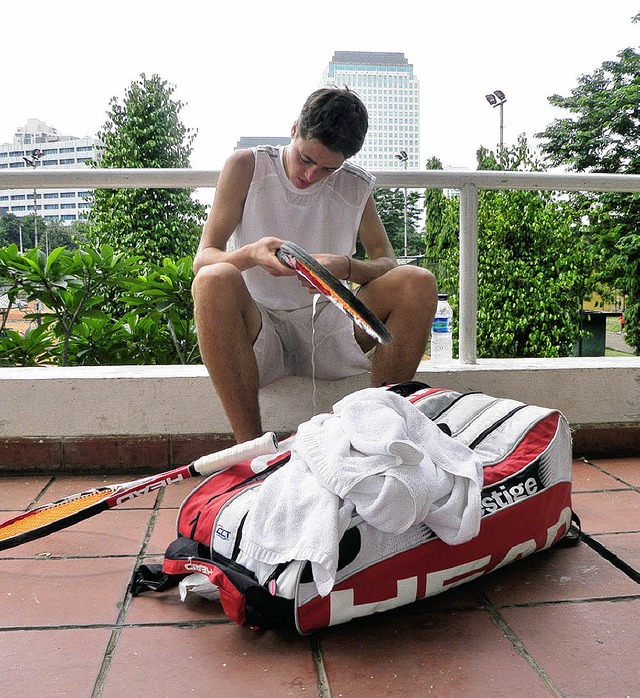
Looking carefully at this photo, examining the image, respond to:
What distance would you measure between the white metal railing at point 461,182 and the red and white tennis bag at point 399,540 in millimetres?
651

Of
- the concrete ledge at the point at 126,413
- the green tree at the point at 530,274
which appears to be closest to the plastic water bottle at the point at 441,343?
the concrete ledge at the point at 126,413

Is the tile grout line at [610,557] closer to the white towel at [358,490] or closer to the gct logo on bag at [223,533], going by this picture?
the white towel at [358,490]

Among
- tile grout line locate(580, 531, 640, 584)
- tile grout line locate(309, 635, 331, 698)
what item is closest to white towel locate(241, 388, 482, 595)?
tile grout line locate(309, 635, 331, 698)

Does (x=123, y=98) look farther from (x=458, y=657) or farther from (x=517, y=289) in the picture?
(x=458, y=657)

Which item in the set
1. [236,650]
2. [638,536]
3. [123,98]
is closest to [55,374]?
[236,650]

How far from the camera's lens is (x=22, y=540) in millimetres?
1415

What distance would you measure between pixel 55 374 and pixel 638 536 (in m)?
1.76

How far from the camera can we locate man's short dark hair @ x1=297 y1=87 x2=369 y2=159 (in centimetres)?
180

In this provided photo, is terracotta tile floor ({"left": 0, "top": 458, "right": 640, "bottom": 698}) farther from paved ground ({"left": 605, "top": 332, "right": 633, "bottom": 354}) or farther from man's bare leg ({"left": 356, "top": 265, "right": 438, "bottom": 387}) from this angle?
paved ground ({"left": 605, "top": 332, "right": 633, "bottom": 354})

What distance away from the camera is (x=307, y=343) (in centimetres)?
206

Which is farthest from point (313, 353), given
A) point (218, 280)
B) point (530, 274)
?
point (530, 274)

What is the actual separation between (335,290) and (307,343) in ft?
1.92

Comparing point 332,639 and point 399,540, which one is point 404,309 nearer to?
point 399,540

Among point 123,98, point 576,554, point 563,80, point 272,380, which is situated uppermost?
point 563,80
